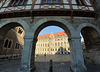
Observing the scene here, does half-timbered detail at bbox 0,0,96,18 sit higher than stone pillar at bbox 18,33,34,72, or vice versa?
half-timbered detail at bbox 0,0,96,18

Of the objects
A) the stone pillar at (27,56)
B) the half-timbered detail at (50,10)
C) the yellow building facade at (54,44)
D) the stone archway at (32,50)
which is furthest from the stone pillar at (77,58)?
the yellow building facade at (54,44)

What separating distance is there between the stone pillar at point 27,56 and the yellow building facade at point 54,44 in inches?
1654

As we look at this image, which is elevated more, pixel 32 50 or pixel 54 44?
pixel 54 44

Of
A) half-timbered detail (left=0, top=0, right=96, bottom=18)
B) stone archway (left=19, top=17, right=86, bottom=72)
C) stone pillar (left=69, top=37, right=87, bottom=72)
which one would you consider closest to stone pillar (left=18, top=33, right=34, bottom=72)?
stone archway (left=19, top=17, right=86, bottom=72)

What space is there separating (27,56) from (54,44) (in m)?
43.3

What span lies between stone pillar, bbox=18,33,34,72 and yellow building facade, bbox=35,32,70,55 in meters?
42.0

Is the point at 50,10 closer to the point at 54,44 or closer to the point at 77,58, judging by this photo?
the point at 77,58

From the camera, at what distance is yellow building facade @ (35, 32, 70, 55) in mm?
44812

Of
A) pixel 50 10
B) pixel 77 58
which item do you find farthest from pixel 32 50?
pixel 50 10

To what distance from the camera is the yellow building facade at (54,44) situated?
44.8m

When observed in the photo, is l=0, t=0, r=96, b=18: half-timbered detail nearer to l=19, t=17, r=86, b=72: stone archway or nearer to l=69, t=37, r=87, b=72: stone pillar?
l=19, t=17, r=86, b=72: stone archway

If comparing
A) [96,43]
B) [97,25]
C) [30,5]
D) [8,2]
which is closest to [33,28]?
[30,5]

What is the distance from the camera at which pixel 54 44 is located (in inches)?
1870

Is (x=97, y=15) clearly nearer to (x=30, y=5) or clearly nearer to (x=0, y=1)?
(x=30, y=5)
